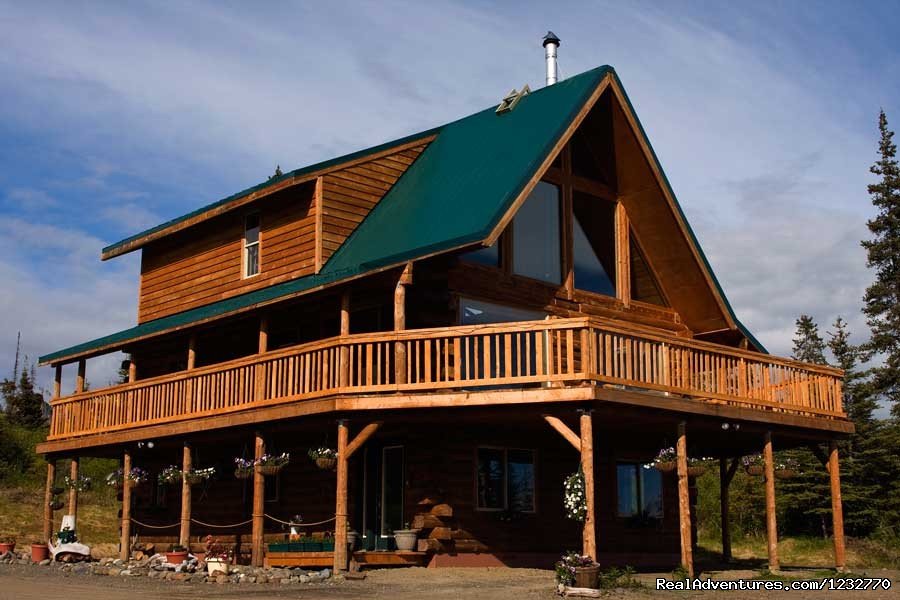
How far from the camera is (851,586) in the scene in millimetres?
19953

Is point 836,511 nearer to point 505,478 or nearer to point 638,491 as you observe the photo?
point 638,491

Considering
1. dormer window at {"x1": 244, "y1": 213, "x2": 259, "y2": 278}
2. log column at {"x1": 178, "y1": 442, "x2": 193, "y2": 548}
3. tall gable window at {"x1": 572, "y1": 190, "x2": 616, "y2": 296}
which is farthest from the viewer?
dormer window at {"x1": 244, "y1": 213, "x2": 259, "y2": 278}

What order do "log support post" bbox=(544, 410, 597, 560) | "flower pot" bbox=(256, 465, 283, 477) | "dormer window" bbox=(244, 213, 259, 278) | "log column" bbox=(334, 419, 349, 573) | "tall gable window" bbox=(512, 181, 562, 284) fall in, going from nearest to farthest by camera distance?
"log support post" bbox=(544, 410, 597, 560) → "log column" bbox=(334, 419, 349, 573) → "flower pot" bbox=(256, 465, 283, 477) → "tall gable window" bbox=(512, 181, 562, 284) → "dormer window" bbox=(244, 213, 259, 278)

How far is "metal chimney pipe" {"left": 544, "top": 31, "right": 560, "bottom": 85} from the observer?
27672 millimetres

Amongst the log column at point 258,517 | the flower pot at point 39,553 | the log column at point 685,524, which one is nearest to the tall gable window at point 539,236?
the log column at point 685,524

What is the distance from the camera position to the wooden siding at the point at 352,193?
957 inches

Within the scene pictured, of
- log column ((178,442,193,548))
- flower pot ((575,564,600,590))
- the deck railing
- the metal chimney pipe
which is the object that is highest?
the metal chimney pipe

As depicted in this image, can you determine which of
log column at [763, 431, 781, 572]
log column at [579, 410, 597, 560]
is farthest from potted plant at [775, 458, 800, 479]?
log column at [579, 410, 597, 560]

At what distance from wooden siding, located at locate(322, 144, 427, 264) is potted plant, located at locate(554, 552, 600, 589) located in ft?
31.4

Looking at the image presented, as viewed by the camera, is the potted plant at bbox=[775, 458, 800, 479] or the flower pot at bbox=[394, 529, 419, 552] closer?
the flower pot at bbox=[394, 529, 419, 552]

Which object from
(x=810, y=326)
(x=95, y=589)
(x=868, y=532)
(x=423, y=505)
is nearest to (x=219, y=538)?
(x=423, y=505)

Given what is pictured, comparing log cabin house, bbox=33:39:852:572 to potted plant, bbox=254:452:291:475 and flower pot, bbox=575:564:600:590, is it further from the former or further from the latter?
flower pot, bbox=575:564:600:590

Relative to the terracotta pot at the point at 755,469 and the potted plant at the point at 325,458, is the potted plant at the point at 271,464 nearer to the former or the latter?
the potted plant at the point at 325,458

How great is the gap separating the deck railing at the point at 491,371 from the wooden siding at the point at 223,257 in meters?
3.00
